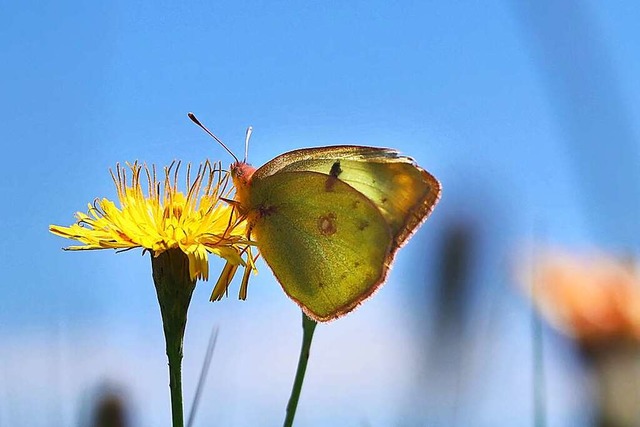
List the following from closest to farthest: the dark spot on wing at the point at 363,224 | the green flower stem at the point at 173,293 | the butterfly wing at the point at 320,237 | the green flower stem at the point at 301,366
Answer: the green flower stem at the point at 301,366 → the green flower stem at the point at 173,293 → the butterfly wing at the point at 320,237 → the dark spot on wing at the point at 363,224

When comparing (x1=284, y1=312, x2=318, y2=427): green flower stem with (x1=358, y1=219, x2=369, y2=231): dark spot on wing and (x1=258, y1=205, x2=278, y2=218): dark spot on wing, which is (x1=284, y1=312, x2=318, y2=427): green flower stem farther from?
(x1=358, y1=219, x2=369, y2=231): dark spot on wing

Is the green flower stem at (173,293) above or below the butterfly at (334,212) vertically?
below

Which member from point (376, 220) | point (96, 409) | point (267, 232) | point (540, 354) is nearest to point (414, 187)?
point (376, 220)

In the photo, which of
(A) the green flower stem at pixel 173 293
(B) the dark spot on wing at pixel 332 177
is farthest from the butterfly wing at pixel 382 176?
(A) the green flower stem at pixel 173 293

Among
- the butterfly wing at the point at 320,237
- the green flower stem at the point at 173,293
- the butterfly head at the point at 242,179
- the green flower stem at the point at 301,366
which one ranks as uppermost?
the butterfly head at the point at 242,179

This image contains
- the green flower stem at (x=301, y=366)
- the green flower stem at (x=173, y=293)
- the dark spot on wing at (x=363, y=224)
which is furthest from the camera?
the dark spot on wing at (x=363, y=224)

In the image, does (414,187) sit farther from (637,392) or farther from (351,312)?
(637,392)

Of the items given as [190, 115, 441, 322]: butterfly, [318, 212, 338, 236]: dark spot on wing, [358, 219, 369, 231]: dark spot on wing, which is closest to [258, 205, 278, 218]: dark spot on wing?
[190, 115, 441, 322]: butterfly

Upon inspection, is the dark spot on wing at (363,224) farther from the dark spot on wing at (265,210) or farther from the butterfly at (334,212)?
the dark spot on wing at (265,210)
